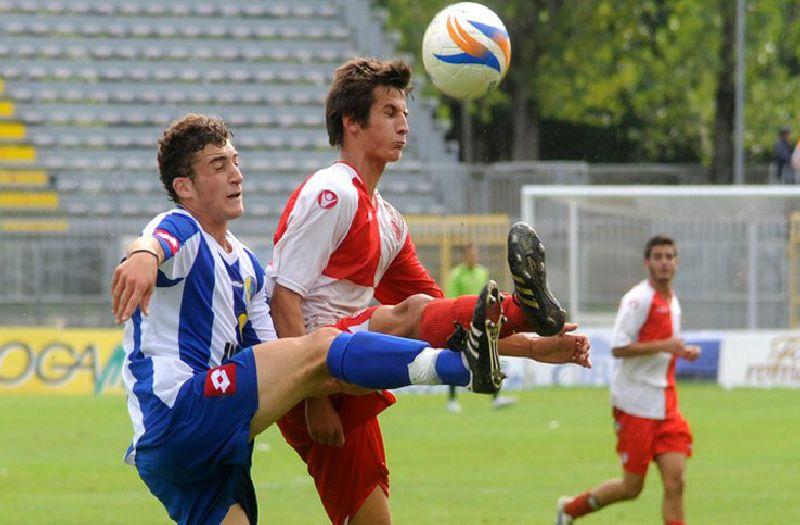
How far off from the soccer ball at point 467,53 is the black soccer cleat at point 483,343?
6.34ft

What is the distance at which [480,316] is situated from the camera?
5.40 m

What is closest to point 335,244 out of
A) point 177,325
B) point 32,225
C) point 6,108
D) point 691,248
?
point 177,325

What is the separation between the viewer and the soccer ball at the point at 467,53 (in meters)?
7.12

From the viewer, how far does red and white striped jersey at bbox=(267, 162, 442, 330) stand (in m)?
6.30

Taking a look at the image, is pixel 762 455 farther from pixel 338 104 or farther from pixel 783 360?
pixel 338 104

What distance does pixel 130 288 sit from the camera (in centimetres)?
509

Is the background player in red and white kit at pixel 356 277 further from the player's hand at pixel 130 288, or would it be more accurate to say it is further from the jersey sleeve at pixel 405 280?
the player's hand at pixel 130 288

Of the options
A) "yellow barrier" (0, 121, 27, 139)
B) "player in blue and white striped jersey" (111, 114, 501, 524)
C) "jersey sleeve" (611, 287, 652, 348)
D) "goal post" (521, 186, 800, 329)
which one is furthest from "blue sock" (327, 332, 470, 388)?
"yellow barrier" (0, 121, 27, 139)

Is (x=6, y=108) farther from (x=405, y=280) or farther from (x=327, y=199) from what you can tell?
(x=327, y=199)

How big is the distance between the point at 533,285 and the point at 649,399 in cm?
420

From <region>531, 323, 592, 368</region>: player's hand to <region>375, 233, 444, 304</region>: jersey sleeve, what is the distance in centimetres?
90

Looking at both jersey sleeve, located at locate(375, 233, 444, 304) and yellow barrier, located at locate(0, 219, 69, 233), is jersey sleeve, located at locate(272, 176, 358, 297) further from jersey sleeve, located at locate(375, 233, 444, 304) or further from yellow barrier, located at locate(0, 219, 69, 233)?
yellow barrier, located at locate(0, 219, 69, 233)

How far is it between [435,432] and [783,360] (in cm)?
750

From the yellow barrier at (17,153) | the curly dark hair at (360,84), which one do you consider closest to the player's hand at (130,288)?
the curly dark hair at (360,84)
